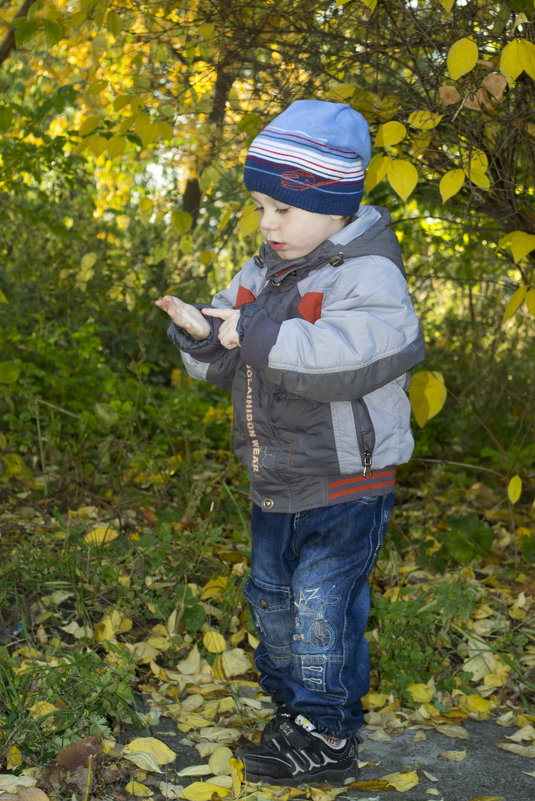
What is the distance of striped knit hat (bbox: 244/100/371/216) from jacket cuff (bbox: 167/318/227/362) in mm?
342

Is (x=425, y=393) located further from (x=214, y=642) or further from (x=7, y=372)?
(x=7, y=372)

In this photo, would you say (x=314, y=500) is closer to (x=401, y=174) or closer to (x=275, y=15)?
(x=401, y=174)

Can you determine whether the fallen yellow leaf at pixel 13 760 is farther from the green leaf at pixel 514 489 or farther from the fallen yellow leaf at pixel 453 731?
the green leaf at pixel 514 489

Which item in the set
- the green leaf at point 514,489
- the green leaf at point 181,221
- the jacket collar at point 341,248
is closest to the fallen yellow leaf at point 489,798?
the green leaf at point 514,489

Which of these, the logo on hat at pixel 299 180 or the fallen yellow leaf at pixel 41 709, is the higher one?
the logo on hat at pixel 299 180

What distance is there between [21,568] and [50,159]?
1.88 metres

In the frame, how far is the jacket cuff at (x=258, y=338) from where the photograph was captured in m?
1.82

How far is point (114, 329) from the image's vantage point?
5.30 metres

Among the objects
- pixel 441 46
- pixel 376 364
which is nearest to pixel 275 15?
pixel 441 46

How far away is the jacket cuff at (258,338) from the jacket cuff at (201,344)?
0.19 metres

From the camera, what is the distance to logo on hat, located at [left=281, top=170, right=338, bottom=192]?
1.93 m

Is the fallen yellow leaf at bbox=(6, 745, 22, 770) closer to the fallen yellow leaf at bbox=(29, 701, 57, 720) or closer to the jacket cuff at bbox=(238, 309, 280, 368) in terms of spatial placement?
the fallen yellow leaf at bbox=(29, 701, 57, 720)

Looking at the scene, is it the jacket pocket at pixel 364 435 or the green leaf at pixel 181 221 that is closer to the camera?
the jacket pocket at pixel 364 435

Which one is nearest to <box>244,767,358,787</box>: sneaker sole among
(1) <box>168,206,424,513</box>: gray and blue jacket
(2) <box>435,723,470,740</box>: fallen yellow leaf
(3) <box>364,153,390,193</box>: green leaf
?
(2) <box>435,723,470,740</box>: fallen yellow leaf
